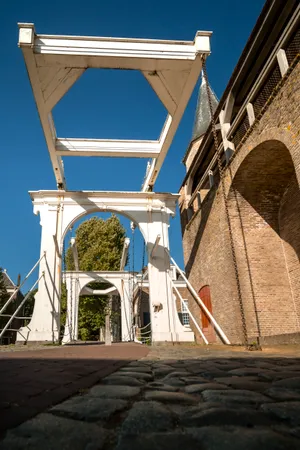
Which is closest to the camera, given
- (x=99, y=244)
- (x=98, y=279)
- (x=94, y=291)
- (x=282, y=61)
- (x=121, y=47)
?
(x=121, y=47)

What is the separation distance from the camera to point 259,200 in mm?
9398

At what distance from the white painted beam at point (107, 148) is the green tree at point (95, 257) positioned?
14.0m

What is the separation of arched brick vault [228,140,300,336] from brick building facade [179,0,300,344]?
0.03 meters

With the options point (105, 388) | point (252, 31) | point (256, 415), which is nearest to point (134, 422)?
point (256, 415)

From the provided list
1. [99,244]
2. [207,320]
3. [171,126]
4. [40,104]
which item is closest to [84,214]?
[40,104]

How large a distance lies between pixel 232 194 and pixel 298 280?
10.1 ft

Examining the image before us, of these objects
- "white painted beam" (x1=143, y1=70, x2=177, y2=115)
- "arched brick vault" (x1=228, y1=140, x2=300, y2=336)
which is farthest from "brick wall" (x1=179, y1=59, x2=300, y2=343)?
"white painted beam" (x1=143, y1=70, x2=177, y2=115)

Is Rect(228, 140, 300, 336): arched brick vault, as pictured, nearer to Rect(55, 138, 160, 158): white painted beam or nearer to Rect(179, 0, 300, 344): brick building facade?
Rect(179, 0, 300, 344): brick building facade

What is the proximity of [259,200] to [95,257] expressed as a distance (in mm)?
16469

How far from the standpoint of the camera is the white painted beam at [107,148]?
8867 millimetres

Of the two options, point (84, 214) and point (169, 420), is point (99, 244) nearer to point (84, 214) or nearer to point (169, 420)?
point (84, 214)

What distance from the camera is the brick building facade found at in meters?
7.43

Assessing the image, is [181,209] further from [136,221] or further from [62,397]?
[62,397]

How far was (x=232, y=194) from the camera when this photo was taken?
9.34 meters
